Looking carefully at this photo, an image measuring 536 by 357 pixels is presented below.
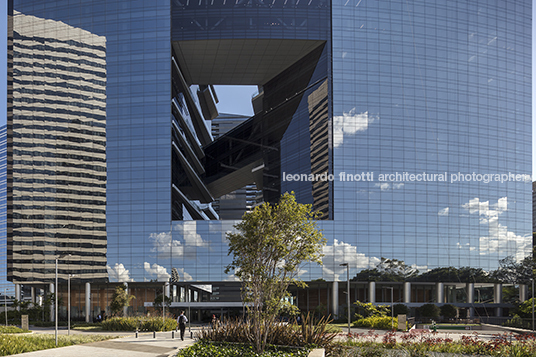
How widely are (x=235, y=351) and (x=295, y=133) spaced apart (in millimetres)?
60404

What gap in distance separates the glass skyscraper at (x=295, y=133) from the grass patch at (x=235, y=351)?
5229 cm

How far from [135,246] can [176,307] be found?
11.5 m

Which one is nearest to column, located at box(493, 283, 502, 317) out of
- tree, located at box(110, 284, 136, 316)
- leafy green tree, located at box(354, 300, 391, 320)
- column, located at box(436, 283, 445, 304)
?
column, located at box(436, 283, 445, 304)

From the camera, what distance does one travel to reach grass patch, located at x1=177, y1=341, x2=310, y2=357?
56.3ft

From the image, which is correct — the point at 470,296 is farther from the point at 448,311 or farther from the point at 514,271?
the point at 514,271

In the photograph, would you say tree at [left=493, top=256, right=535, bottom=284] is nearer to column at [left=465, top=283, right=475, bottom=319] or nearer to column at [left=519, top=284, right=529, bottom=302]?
column at [left=519, top=284, right=529, bottom=302]

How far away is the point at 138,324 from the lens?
40.2 metres

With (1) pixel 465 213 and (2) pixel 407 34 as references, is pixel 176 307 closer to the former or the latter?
(1) pixel 465 213

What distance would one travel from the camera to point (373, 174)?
232 ft

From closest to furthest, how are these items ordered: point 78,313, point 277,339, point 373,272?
point 277,339 → point 373,272 → point 78,313

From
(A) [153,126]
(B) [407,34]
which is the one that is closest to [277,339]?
(A) [153,126]

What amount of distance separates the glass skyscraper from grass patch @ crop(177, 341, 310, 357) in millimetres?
52286

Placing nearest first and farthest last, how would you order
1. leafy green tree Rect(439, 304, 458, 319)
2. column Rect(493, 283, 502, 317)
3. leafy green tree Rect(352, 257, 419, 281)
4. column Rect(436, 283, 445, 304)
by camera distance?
leafy green tree Rect(439, 304, 458, 319) < leafy green tree Rect(352, 257, 419, 281) < column Rect(436, 283, 445, 304) < column Rect(493, 283, 502, 317)

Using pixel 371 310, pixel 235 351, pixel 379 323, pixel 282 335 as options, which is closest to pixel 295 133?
pixel 371 310
